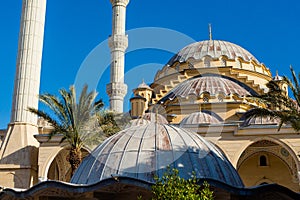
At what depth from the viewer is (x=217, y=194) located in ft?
35.4

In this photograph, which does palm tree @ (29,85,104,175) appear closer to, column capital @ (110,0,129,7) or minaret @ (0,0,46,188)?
minaret @ (0,0,46,188)

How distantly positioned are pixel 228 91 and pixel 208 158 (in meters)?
15.0

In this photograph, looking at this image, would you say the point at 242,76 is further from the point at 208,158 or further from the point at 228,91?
the point at 208,158

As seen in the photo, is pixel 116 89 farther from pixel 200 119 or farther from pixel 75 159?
pixel 75 159

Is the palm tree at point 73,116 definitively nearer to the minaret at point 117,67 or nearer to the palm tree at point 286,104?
the palm tree at point 286,104

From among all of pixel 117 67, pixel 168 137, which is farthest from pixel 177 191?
pixel 117 67

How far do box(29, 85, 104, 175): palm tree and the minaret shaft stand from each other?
4.11 m

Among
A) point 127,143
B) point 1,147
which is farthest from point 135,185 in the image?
point 1,147

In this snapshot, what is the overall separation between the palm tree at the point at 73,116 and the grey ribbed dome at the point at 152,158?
13.8ft

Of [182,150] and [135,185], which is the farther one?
[182,150]

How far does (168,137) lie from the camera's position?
11500 millimetres

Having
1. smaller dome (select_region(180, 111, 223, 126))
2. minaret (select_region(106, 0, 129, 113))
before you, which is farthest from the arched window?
minaret (select_region(106, 0, 129, 113))

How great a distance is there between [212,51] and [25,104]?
53.4ft

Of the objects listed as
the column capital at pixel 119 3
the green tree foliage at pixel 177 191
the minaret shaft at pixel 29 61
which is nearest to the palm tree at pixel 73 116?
the minaret shaft at pixel 29 61
